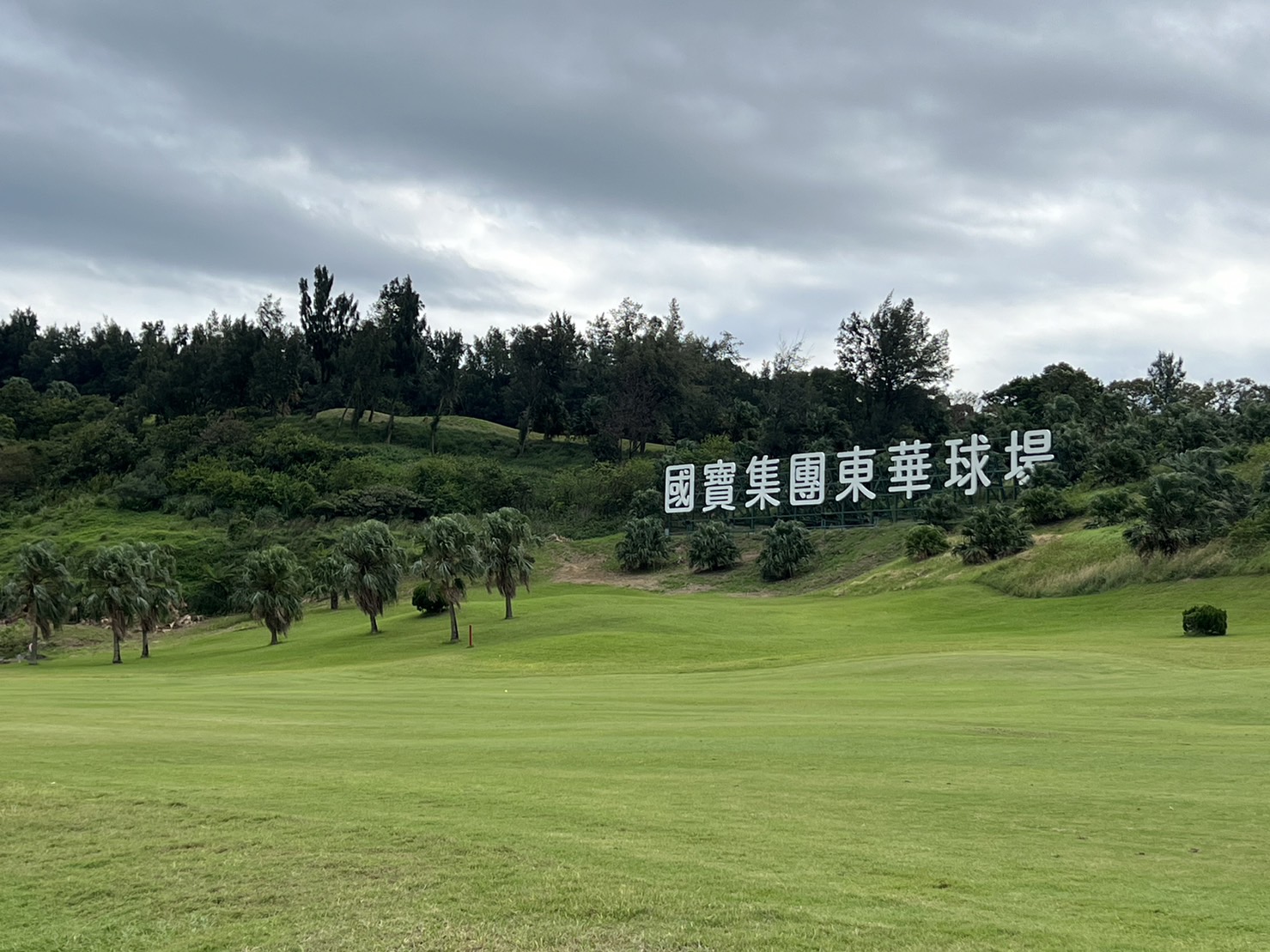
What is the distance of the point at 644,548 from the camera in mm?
89188

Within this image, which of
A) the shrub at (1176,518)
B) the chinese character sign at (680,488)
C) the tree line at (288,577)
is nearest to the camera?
the shrub at (1176,518)

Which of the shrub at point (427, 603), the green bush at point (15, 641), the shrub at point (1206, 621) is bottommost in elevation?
the green bush at point (15, 641)

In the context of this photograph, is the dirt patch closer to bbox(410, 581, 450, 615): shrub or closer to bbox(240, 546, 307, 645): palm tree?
bbox(410, 581, 450, 615): shrub

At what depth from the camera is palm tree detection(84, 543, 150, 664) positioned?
2527 inches

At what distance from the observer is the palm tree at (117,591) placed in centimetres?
6419

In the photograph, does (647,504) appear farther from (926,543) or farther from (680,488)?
(926,543)

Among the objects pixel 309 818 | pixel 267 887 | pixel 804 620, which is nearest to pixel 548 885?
pixel 267 887

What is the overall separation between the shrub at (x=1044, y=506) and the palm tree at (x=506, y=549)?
3413cm

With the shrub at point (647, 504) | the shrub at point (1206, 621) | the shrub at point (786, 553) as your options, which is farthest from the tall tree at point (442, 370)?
the shrub at point (1206, 621)

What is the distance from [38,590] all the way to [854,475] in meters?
53.6

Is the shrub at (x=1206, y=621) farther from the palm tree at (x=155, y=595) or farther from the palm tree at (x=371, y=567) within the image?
the palm tree at (x=155, y=595)

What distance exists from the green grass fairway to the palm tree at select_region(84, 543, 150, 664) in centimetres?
3574

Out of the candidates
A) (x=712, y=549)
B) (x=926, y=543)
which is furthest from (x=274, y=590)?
(x=926, y=543)

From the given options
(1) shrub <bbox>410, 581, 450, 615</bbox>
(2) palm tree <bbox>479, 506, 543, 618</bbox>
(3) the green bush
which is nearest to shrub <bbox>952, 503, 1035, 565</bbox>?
(2) palm tree <bbox>479, 506, 543, 618</bbox>
